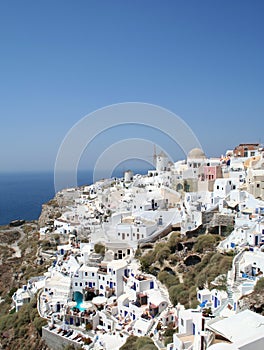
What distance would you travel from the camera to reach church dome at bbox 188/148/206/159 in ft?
73.6

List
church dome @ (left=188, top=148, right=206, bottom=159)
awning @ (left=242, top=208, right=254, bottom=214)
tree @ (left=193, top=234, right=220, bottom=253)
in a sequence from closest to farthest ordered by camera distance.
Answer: tree @ (left=193, top=234, right=220, bottom=253)
awning @ (left=242, top=208, right=254, bottom=214)
church dome @ (left=188, top=148, right=206, bottom=159)

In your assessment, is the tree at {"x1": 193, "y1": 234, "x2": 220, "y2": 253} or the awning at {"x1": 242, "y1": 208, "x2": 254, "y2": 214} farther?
the awning at {"x1": 242, "y1": 208, "x2": 254, "y2": 214}

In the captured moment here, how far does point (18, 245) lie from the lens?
2953cm

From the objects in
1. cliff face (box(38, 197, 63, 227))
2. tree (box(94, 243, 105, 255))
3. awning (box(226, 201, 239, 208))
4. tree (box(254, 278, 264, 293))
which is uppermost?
awning (box(226, 201, 239, 208))

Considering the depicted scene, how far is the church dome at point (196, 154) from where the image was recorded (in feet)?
73.6

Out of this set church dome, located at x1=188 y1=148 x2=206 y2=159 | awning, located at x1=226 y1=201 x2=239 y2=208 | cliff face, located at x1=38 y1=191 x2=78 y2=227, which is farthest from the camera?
cliff face, located at x1=38 y1=191 x2=78 y2=227

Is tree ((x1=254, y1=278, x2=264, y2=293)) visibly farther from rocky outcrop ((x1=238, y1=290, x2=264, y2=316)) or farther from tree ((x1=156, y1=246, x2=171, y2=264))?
tree ((x1=156, y1=246, x2=171, y2=264))

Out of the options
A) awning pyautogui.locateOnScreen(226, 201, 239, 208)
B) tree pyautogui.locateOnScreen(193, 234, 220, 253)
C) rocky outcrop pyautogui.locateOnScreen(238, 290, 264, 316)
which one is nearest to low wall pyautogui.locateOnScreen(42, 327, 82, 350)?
tree pyautogui.locateOnScreen(193, 234, 220, 253)

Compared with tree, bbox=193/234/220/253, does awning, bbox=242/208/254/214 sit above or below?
above

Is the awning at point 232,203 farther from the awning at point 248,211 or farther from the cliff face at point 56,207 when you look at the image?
the cliff face at point 56,207

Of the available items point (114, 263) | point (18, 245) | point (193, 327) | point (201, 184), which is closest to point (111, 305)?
point (114, 263)

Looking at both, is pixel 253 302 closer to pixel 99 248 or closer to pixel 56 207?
pixel 99 248

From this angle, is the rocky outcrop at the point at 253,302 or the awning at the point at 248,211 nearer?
the rocky outcrop at the point at 253,302

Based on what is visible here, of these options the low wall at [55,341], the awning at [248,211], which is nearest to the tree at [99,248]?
the low wall at [55,341]
